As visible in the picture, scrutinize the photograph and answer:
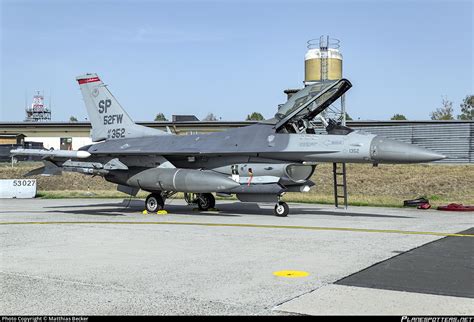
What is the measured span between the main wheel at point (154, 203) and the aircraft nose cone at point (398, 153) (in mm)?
7399

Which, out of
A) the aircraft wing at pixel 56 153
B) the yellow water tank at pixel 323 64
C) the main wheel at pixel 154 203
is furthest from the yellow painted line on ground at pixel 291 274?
the yellow water tank at pixel 323 64

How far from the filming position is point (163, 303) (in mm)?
5805

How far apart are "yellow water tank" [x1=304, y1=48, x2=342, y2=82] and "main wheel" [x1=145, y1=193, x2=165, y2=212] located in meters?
28.4

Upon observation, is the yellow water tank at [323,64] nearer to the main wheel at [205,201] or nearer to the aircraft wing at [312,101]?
the main wheel at [205,201]

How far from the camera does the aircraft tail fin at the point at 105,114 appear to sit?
19.9 metres

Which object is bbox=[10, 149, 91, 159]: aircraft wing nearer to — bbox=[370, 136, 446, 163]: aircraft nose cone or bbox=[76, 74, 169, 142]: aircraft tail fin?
bbox=[76, 74, 169, 142]: aircraft tail fin

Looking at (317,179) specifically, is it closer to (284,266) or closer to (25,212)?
(25,212)

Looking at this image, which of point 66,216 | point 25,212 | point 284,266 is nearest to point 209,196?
point 66,216

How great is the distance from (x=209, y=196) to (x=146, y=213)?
2.49 metres

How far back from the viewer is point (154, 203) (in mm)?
17984

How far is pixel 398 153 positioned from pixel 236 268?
7.79 m

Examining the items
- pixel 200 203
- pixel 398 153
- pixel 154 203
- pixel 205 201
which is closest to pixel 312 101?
pixel 398 153

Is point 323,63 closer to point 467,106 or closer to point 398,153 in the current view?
point 398,153

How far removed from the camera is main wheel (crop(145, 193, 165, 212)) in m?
18.0
